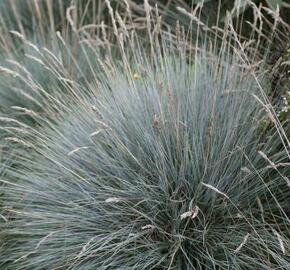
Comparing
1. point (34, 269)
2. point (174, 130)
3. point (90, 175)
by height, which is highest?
point (174, 130)

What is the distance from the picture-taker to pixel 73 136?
9.62 ft

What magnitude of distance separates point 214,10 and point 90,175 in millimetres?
2133

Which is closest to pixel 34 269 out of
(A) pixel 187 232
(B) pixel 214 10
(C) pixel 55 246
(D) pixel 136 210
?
(C) pixel 55 246

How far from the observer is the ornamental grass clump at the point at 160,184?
2449mm

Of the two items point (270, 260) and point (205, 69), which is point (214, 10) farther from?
point (270, 260)

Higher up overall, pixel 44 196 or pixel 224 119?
pixel 224 119

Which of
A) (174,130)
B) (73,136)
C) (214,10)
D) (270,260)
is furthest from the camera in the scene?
(214,10)

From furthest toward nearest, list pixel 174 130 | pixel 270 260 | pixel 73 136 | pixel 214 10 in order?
1. pixel 214 10
2. pixel 73 136
3. pixel 174 130
4. pixel 270 260

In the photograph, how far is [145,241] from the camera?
248cm

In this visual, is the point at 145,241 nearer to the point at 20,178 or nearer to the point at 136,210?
the point at 136,210

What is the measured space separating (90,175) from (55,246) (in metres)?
0.37

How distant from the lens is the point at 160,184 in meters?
2.58

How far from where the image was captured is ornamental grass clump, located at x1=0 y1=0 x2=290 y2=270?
245cm

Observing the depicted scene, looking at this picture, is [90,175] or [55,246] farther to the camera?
[90,175]
